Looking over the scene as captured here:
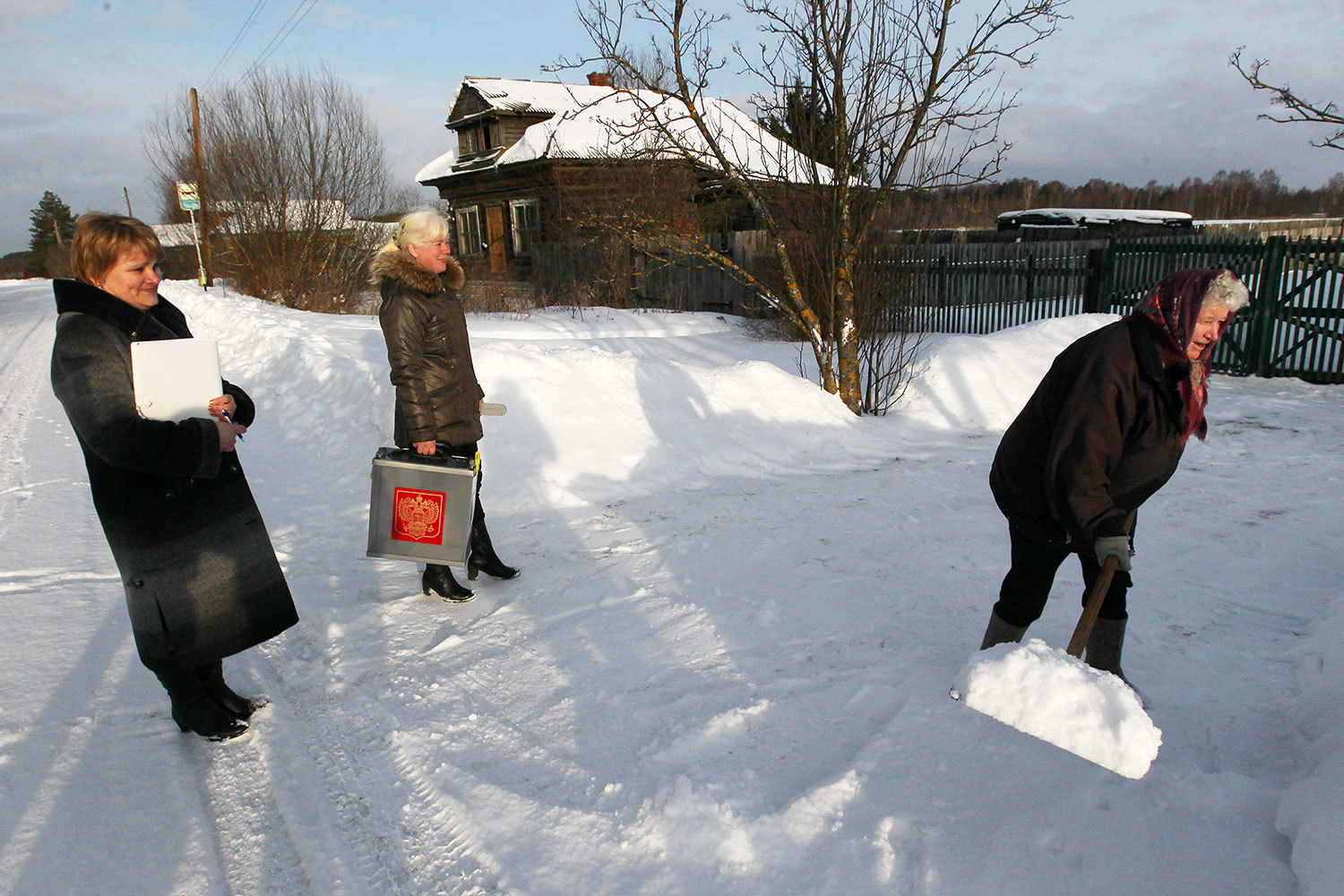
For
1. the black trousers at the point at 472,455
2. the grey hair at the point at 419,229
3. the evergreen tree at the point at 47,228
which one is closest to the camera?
the grey hair at the point at 419,229

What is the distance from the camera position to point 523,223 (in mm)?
26047

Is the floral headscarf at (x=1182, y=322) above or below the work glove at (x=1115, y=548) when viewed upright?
above

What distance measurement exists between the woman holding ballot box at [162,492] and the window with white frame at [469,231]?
2733 cm

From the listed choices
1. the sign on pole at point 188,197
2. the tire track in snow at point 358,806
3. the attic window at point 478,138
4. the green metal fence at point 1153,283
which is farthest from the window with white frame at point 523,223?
the tire track in snow at point 358,806

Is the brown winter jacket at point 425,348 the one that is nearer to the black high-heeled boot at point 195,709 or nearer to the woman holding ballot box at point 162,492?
the woman holding ballot box at point 162,492

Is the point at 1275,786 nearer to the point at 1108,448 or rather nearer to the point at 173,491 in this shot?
the point at 1108,448

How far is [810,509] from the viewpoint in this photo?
536 cm

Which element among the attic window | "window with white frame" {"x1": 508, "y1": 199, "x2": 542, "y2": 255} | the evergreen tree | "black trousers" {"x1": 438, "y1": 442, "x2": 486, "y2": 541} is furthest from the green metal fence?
the evergreen tree

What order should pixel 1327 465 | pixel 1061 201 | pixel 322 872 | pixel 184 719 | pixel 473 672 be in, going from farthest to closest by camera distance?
pixel 1061 201
pixel 1327 465
pixel 473 672
pixel 184 719
pixel 322 872

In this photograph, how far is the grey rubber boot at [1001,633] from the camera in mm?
2898

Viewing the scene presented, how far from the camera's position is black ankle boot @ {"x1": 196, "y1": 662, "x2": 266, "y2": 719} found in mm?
2982

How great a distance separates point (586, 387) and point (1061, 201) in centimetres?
6427

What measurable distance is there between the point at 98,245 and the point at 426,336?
4.63 ft

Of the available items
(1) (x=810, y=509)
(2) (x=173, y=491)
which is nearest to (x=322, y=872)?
(2) (x=173, y=491)
